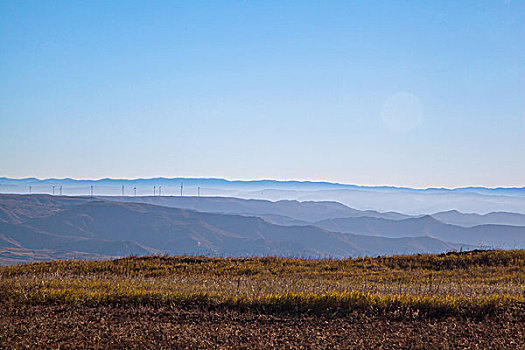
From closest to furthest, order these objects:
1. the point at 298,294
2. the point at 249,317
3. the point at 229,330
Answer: the point at 229,330 < the point at 249,317 < the point at 298,294

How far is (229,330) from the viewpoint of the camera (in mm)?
A: 8258

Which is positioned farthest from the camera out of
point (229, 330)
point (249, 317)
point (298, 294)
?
point (298, 294)

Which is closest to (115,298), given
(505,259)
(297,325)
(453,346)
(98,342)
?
(98,342)

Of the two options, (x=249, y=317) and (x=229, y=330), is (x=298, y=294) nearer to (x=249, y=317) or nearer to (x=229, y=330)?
(x=249, y=317)

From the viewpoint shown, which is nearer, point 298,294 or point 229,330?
point 229,330

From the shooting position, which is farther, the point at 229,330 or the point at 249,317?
the point at 249,317

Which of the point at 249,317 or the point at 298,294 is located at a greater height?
the point at 298,294

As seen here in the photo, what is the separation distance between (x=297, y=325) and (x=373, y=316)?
164 cm

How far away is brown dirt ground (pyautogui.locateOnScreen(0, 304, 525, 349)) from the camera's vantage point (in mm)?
7562

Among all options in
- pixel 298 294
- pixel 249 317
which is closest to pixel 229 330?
pixel 249 317

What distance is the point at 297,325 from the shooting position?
8703 mm

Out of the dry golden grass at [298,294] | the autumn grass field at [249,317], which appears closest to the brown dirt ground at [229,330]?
the autumn grass field at [249,317]

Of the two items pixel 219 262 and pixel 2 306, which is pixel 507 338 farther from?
pixel 219 262

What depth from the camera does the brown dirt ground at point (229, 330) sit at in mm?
7562
